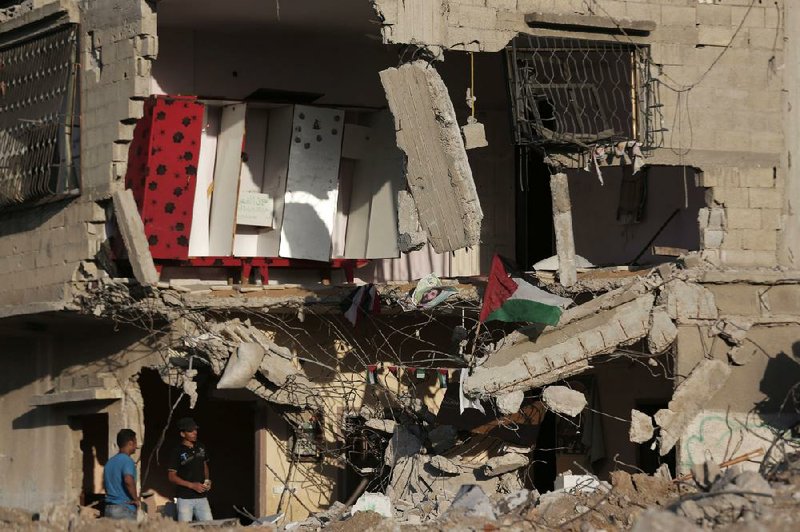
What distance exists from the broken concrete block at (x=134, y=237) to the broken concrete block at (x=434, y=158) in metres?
3.39

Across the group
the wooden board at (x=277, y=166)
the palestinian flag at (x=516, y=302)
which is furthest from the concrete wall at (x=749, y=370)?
the wooden board at (x=277, y=166)

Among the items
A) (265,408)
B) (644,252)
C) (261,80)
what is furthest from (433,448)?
(261,80)

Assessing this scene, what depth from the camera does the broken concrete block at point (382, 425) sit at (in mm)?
19750

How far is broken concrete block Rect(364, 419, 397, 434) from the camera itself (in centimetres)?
1975

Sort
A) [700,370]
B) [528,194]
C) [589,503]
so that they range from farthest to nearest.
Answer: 1. [528,194]
2. [700,370]
3. [589,503]

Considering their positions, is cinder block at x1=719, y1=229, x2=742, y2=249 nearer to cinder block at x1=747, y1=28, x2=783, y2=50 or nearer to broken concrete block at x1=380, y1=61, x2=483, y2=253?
cinder block at x1=747, y1=28, x2=783, y2=50

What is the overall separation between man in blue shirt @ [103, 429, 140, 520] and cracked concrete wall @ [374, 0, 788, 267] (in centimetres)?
628

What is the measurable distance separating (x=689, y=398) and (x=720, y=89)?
13.5 feet

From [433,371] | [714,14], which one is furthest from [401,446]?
[714,14]

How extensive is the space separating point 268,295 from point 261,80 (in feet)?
10.8

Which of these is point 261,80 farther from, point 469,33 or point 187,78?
point 469,33

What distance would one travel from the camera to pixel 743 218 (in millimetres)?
19516

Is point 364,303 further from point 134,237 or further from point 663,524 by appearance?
point 663,524

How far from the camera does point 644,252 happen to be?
21625 millimetres
